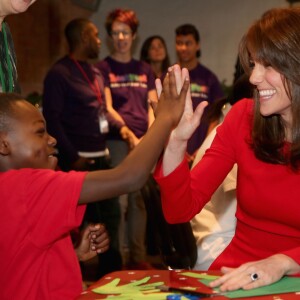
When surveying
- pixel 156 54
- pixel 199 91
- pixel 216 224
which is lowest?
pixel 216 224

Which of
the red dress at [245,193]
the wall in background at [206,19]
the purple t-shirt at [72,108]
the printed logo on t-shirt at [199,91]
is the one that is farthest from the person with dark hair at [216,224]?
the wall in background at [206,19]

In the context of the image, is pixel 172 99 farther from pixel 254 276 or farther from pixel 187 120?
pixel 254 276

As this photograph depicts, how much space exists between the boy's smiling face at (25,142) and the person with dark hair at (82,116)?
2.67m

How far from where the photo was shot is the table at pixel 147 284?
71.7 inches

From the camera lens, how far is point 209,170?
8.52ft

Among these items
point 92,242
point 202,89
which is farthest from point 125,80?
point 92,242

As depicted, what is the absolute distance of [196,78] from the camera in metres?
5.99

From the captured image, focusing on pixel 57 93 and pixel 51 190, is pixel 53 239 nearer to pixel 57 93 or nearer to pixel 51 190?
pixel 51 190

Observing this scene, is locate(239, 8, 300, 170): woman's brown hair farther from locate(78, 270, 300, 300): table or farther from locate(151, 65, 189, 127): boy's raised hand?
locate(78, 270, 300, 300): table

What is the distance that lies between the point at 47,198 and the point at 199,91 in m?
3.94

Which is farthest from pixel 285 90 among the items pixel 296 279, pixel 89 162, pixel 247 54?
pixel 89 162

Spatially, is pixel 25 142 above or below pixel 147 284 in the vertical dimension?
above

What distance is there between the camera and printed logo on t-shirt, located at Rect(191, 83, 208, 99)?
233 inches

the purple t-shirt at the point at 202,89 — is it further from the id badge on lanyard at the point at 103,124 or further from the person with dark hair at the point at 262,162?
the person with dark hair at the point at 262,162
